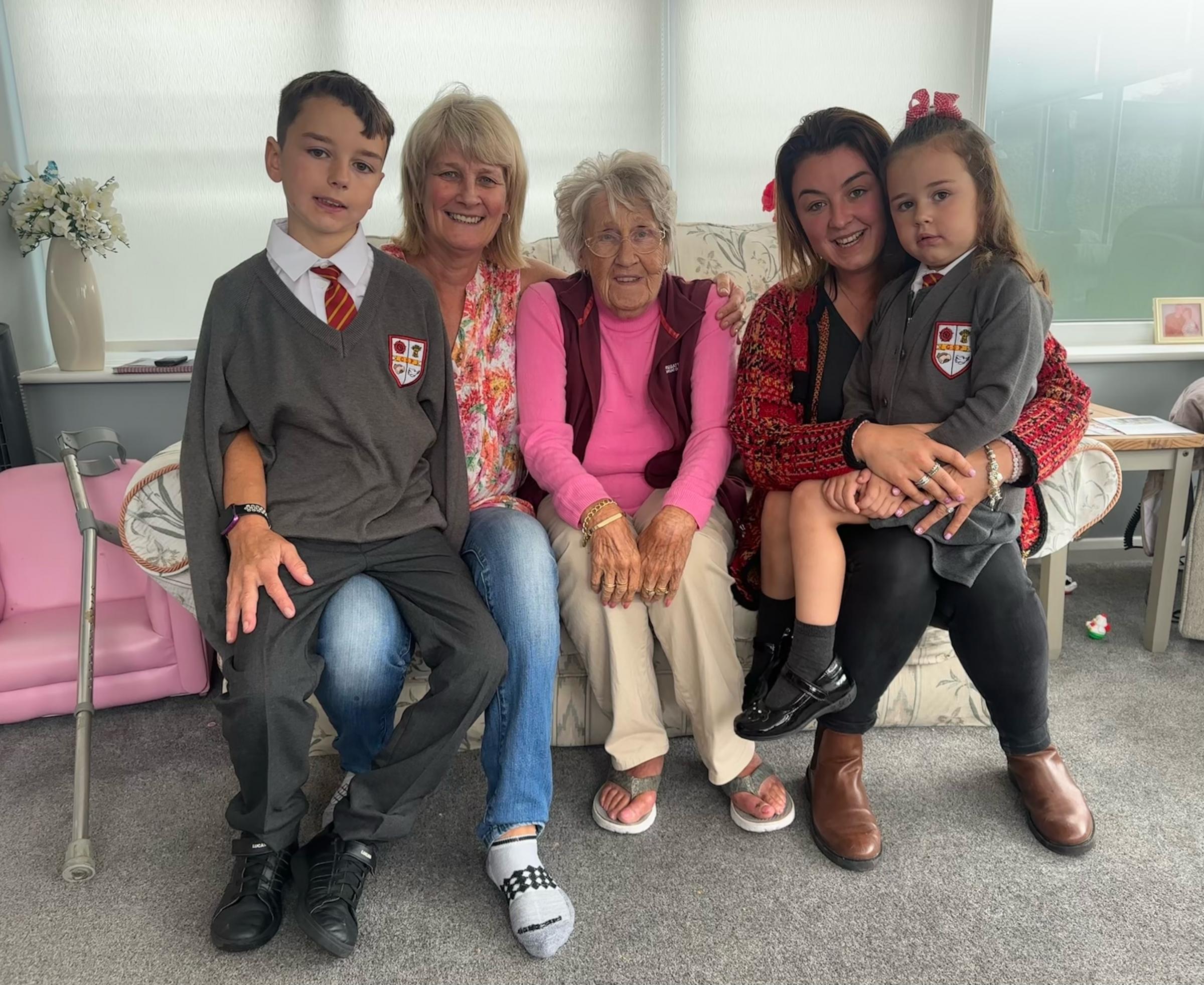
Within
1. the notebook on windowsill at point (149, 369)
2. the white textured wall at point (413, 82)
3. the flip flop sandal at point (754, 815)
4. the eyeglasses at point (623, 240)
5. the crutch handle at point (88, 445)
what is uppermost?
the white textured wall at point (413, 82)

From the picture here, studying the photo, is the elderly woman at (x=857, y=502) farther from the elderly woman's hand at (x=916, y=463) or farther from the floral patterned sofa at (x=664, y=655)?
the floral patterned sofa at (x=664, y=655)

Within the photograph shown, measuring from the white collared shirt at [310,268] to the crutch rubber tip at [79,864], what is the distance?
3.16ft

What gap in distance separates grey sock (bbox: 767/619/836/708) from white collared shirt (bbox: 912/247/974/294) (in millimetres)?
619

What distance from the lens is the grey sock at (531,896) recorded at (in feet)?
4.34

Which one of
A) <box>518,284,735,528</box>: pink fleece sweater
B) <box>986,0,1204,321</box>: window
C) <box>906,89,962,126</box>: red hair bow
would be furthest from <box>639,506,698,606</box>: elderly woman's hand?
<box>986,0,1204,321</box>: window

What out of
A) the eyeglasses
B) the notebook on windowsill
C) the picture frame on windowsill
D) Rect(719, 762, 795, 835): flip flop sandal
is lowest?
Rect(719, 762, 795, 835): flip flop sandal

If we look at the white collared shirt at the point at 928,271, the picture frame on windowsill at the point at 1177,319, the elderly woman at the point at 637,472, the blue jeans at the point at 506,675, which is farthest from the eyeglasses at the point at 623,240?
the picture frame on windowsill at the point at 1177,319

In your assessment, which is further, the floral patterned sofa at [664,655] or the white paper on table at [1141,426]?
the white paper on table at [1141,426]

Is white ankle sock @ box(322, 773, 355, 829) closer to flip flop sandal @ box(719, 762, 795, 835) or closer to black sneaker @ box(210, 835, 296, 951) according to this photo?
black sneaker @ box(210, 835, 296, 951)

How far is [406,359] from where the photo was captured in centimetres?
155

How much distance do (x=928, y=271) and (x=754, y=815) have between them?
1.01 metres

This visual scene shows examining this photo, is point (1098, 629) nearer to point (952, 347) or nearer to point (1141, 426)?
point (1141, 426)

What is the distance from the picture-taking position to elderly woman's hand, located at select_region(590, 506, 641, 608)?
157 cm

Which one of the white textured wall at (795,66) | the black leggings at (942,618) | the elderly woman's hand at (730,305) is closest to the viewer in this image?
the black leggings at (942,618)
